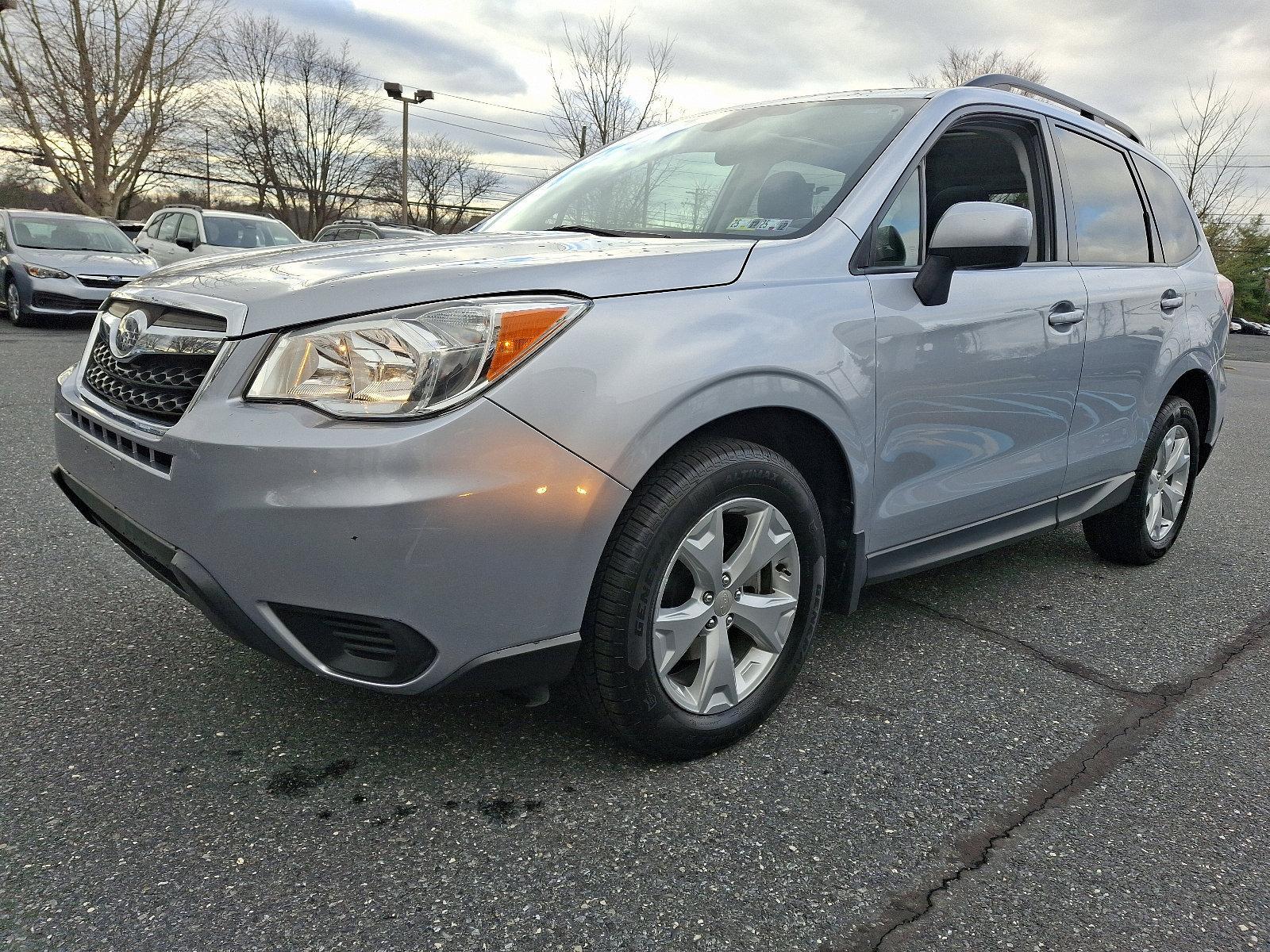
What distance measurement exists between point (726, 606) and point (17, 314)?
518 inches

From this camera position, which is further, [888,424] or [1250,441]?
[1250,441]

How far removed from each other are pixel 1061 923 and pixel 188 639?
2363 mm

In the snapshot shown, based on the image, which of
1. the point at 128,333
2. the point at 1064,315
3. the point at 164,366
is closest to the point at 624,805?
the point at 164,366

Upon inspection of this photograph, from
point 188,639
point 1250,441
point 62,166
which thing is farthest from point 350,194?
point 188,639

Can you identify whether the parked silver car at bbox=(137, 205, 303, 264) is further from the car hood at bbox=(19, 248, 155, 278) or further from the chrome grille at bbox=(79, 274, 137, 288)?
the chrome grille at bbox=(79, 274, 137, 288)

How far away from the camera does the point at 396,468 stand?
5.81 feet

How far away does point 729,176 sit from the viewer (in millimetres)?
2920

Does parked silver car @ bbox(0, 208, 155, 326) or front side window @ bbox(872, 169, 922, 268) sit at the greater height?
front side window @ bbox(872, 169, 922, 268)

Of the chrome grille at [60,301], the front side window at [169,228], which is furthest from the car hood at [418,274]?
the front side window at [169,228]

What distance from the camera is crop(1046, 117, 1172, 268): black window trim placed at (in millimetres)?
3365

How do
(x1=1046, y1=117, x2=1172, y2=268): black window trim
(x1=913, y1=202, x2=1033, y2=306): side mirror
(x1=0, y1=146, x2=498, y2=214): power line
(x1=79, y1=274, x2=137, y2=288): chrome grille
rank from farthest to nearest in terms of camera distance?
(x1=0, y1=146, x2=498, y2=214): power line
(x1=79, y1=274, x2=137, y2=288): chrome grille
(x1=1046, y1=117, x2=1172, y2=268): black window trim
(x1=913, y1=202, x2=1033, y2=306): side mirror

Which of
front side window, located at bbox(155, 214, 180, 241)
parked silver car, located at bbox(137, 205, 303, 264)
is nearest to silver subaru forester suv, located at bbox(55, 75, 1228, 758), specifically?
parked silver car, located at bbox(137, 205, 303, 264)

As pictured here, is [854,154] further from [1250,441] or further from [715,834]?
[1250,441]

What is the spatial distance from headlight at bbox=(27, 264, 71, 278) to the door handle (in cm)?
1248
